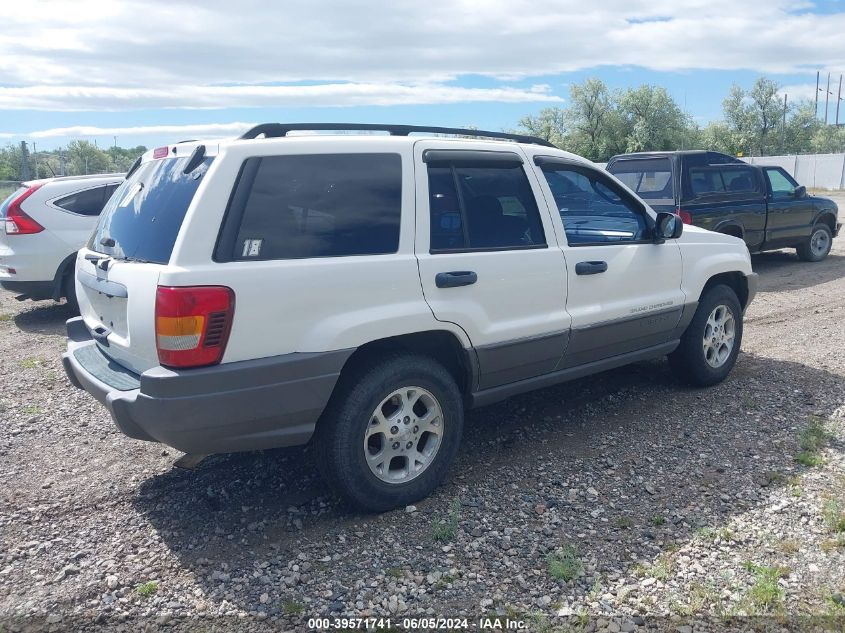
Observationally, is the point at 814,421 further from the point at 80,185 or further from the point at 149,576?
the point at 80,185

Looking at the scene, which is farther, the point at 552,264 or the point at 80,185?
Result: the point at 80,185

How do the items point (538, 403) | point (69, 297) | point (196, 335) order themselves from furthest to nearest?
point (69, 297) < point (538, 403) < point (196, 335)

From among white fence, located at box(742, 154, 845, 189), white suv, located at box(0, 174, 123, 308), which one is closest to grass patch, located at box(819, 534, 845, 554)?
white suv, located at box(0, 174, 123, 308)

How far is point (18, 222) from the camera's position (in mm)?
8461

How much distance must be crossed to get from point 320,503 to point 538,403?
213cm

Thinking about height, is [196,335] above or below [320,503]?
above

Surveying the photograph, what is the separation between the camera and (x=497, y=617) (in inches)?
118

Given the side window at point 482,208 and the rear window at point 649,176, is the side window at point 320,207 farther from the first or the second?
the rear window at point 649,176

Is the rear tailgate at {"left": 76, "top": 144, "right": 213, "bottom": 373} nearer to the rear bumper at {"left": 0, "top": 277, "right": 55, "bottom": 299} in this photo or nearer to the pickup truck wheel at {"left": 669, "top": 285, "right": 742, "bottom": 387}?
the pickup truck wheel at {"left": 669, "top": 285, "right": 742, "bottom": 387}

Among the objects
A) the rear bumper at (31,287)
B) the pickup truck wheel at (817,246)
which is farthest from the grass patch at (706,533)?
the pickup truck wheel at (817,246)

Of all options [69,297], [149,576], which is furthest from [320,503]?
[69,297]

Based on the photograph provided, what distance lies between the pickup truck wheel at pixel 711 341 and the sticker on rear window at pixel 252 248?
3603 millimetres

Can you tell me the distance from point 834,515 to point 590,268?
6.30 ft

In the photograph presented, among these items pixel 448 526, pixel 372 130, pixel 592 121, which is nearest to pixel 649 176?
pixel 372 130
